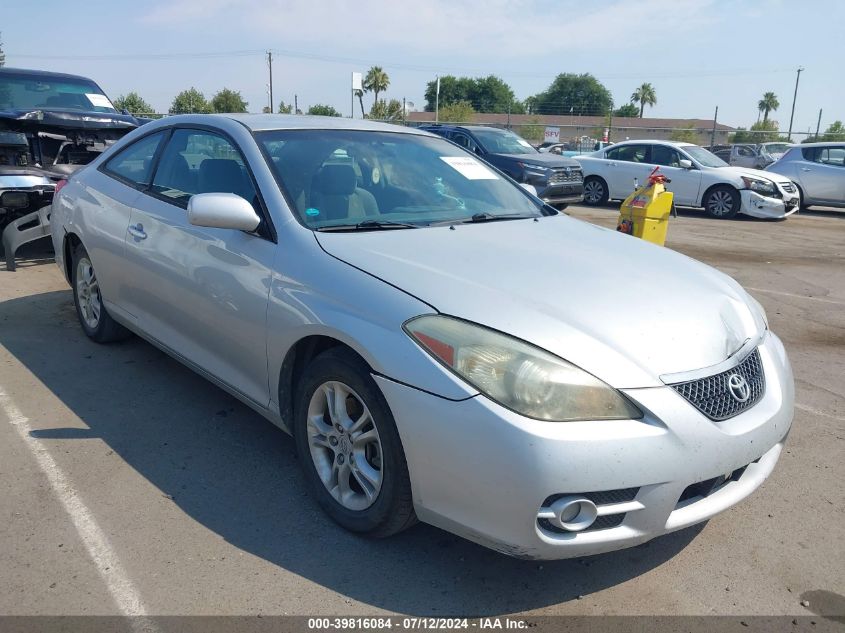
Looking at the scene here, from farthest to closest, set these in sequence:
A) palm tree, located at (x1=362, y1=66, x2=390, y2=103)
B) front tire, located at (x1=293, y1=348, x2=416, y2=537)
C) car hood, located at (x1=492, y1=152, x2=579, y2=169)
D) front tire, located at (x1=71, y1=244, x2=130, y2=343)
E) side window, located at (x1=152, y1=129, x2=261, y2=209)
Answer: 1. palm tree, located at (x1=362, y1=66, x2=390, y2=103)
2. car hood, located at (x1=492, y1=152, x2=579, y2=169)
3. front tire, located at (x1=71, y1=244, x2=130, y2=343)
4. side window, located at (x1=152, y1=129, x2=261, y2=209)
5. front tire, located at (x1=293, y1=348, x2=416, y2=537)

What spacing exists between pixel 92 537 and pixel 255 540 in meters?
0.65

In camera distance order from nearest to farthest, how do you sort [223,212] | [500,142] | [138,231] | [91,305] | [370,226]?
[223,212] → [370,226] → [138,231] → [91,305] → [500,142]

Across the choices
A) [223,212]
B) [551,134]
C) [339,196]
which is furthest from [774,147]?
[223,212]

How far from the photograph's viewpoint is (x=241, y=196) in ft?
11.3

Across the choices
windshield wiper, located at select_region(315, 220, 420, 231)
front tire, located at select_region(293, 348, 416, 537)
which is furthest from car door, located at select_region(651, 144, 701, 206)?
front tire, located at select_region(293, 348, 416, 537)

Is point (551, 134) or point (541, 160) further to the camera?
point (551, 134)

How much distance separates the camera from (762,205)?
45.8 ft

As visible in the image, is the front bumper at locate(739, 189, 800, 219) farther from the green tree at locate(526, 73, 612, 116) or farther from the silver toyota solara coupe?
the green tree at locate(526, 73, 612, 116)

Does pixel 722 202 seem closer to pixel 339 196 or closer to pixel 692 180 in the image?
pixel 692 180

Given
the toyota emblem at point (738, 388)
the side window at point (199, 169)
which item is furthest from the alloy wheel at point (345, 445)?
the toyota emblem at point (738, 388)

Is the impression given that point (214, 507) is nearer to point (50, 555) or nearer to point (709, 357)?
point (50, 555)

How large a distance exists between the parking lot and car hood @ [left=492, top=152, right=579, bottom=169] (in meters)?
9.70

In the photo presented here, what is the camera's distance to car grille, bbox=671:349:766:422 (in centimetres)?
244

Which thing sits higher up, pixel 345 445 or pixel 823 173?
pixel 823 173
